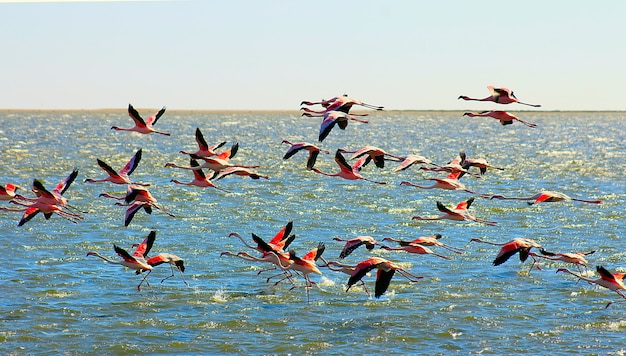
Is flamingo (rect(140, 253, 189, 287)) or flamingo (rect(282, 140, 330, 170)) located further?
flamingo (rect(140, 253, 189, 287))

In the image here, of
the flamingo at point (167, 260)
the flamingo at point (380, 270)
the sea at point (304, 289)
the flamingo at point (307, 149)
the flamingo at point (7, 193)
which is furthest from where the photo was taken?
the flamingo at point (7, 193)

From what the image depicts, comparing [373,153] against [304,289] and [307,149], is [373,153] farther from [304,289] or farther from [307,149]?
[304,289]

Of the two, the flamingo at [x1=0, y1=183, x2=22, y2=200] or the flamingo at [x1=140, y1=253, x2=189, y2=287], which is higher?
the flamingo at [x1=0, y1=183, x2=22, y2=200]

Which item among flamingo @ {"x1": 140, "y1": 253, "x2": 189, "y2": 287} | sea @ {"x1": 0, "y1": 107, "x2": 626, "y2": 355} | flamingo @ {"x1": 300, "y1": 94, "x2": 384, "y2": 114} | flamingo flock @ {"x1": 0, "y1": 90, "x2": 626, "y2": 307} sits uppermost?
flamingo @ {"x1": 300, "y1": 94, "x2": 384, "y2": 114}

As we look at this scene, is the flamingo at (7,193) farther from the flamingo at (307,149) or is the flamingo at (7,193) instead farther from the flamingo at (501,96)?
the flamingo at (501,96)

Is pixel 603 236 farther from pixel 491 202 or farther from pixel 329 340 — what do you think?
pixel 329 340

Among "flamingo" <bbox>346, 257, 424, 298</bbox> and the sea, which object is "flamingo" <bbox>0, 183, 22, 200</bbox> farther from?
"flamingo" <bbox>346, 257, 424, 298</bbox>

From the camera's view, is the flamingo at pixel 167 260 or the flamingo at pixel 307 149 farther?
the flamingo at pixel 167 260

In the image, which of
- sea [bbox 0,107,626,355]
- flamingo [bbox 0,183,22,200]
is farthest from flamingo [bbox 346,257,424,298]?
flamingo [bbox 0,183,22,200]

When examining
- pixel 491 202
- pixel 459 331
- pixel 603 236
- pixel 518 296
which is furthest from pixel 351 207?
pixel 459 331

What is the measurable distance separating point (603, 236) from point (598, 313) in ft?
32.3

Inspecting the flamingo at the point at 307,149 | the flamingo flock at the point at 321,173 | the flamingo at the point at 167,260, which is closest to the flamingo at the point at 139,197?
the flamingo flock at the point at 321,173

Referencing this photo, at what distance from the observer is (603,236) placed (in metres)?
27.8

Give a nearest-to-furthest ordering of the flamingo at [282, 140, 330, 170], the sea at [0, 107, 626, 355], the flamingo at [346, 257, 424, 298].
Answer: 1. the flamingo at [282, 140, 330, 170]
2. the flamingo at [346, 257, 424, 298]
3. the sea at [0, 107, 626, 355]
